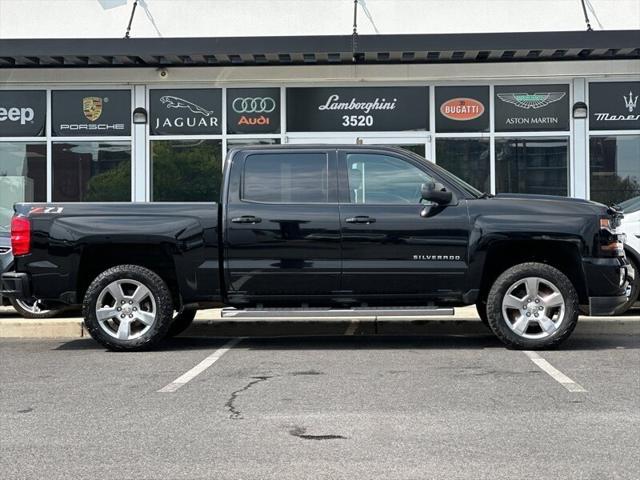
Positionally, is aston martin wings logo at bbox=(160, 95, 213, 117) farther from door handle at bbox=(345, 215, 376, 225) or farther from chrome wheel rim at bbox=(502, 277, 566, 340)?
chrome wheel rim at bbox=(502, 277, 566, 340)

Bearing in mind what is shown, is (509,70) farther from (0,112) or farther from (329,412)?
(329,412)

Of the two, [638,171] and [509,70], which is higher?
[509,70]

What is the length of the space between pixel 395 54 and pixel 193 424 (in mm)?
10589

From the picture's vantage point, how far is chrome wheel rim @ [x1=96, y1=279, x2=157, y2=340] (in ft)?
27.6

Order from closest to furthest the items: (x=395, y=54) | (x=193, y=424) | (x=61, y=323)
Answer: (x=193, y=424) < (x=61, y=323) < (x=395, y=54)

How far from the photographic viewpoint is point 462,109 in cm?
1585

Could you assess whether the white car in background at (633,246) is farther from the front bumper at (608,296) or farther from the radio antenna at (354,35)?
the radio antenna at (354,35)

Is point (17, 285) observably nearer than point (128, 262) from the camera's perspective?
Yes

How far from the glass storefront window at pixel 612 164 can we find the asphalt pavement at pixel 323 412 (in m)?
7.11

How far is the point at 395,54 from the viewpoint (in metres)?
15.0

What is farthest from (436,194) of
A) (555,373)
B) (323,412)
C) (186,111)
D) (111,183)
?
(111,183)

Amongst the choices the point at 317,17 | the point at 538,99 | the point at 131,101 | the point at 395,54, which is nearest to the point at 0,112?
the point at 131,101

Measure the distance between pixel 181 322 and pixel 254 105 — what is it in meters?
7.06

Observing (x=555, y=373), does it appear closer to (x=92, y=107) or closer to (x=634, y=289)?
(x=634, y=289)
